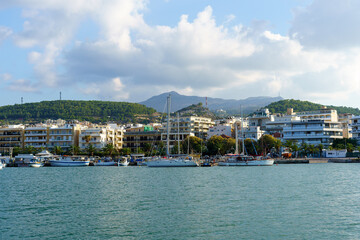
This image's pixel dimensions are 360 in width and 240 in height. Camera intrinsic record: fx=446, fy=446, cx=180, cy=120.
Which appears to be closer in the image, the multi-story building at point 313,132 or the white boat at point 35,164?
the white boat at point 35,164

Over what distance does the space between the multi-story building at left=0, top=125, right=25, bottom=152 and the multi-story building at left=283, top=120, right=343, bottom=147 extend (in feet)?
261

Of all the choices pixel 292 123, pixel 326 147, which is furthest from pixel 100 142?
pixel 326 147

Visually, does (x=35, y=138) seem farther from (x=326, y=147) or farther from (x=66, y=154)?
(x=326, y=147)

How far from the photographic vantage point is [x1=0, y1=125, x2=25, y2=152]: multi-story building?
136m

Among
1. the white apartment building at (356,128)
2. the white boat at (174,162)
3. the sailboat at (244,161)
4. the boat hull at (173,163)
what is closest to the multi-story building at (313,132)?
the white apartment building at (356,128)

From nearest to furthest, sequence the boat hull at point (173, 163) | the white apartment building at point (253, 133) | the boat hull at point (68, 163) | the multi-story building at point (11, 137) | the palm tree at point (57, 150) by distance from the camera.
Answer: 1. the boat hull at point (173, 163)
2. the boat hull at point (68, 163)
3. the palm tree at point (57, 150)
4. the white apartment building at point (253, 133)
5. the multi-story building at point (11, 137)

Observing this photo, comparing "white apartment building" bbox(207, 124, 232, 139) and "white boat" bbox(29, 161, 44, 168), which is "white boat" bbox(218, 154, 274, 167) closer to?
"white apartment building" bbox(207, 124, 232, 139)

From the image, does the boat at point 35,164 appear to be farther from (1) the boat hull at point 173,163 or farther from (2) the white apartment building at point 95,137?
(1) the boat hull at point 173,163

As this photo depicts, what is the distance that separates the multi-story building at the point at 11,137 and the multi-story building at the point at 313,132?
79.6 meters

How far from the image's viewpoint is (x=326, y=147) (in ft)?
400

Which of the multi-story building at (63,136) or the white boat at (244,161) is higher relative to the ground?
the multi-story building at (63,136)

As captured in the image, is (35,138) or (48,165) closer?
(48,165)

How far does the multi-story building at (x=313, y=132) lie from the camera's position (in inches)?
4828

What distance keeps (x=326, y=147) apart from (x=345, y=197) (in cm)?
9043
